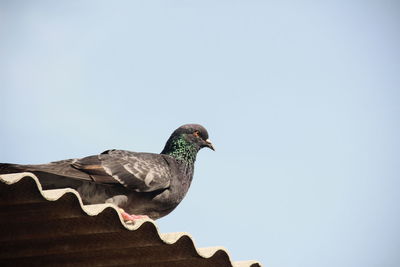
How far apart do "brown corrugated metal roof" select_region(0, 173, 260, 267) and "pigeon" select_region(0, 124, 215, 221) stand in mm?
1278

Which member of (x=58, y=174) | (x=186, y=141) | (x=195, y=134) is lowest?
(x=58, y=174)

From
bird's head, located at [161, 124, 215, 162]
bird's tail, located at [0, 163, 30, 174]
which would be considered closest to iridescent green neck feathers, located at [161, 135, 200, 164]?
bird's head, located at [161, 124, 215, 162]

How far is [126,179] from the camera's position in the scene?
614 centimetres

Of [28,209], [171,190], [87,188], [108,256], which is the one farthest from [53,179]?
[28,209]

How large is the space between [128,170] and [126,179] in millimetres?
125

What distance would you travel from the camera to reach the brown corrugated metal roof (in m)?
3.26

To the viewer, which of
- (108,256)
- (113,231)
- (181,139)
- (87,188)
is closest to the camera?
(113,231)

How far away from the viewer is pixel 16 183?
3117 millimetres

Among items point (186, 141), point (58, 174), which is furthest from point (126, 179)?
point (186, 141)

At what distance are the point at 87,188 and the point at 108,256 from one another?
7.08 ft

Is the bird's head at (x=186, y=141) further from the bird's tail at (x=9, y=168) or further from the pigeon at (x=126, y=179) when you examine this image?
the bird's tail at (x=9, y=168)

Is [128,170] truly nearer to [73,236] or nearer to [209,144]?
[209,144]

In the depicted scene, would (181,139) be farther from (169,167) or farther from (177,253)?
(177,253)

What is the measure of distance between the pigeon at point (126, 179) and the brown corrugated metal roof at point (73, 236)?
4.19ft
